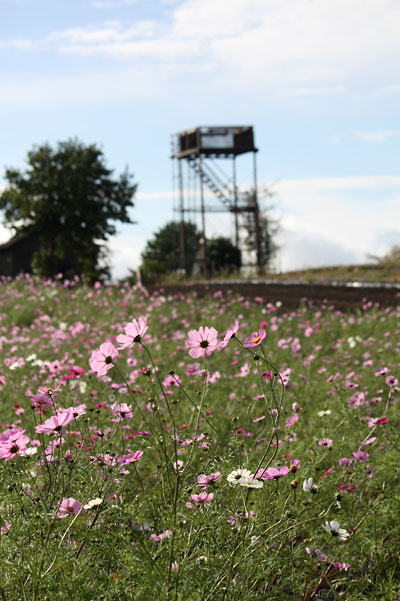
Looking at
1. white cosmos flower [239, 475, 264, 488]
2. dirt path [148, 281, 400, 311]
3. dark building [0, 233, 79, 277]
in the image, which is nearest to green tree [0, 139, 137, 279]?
dark building [0, 233, 79, 277]

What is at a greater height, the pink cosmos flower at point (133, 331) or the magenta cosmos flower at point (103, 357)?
the pink cosmos flower at point (133, 331)

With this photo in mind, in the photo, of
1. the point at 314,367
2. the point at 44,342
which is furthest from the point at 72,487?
the point at 44,342

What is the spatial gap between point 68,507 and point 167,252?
40846 millimetres

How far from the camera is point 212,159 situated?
90.3ft

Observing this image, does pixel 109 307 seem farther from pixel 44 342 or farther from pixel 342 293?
pixel 342 293

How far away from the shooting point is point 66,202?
34.7 meters

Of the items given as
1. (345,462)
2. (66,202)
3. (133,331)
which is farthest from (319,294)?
(66,202)

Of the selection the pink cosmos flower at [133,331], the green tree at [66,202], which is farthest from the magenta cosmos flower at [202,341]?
the green tree at [66,202]

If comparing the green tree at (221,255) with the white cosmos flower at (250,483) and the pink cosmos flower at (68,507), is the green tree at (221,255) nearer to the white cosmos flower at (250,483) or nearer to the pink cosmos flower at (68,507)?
the pink cosmos flower at (68,507)

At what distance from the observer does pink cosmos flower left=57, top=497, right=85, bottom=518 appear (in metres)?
2.27

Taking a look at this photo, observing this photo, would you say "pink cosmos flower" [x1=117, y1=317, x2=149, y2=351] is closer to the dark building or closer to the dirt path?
the dirt path

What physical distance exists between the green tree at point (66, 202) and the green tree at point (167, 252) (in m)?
3.18

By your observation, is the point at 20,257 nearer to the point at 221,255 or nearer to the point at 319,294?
the point at 221,255

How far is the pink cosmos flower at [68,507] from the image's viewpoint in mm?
2273
